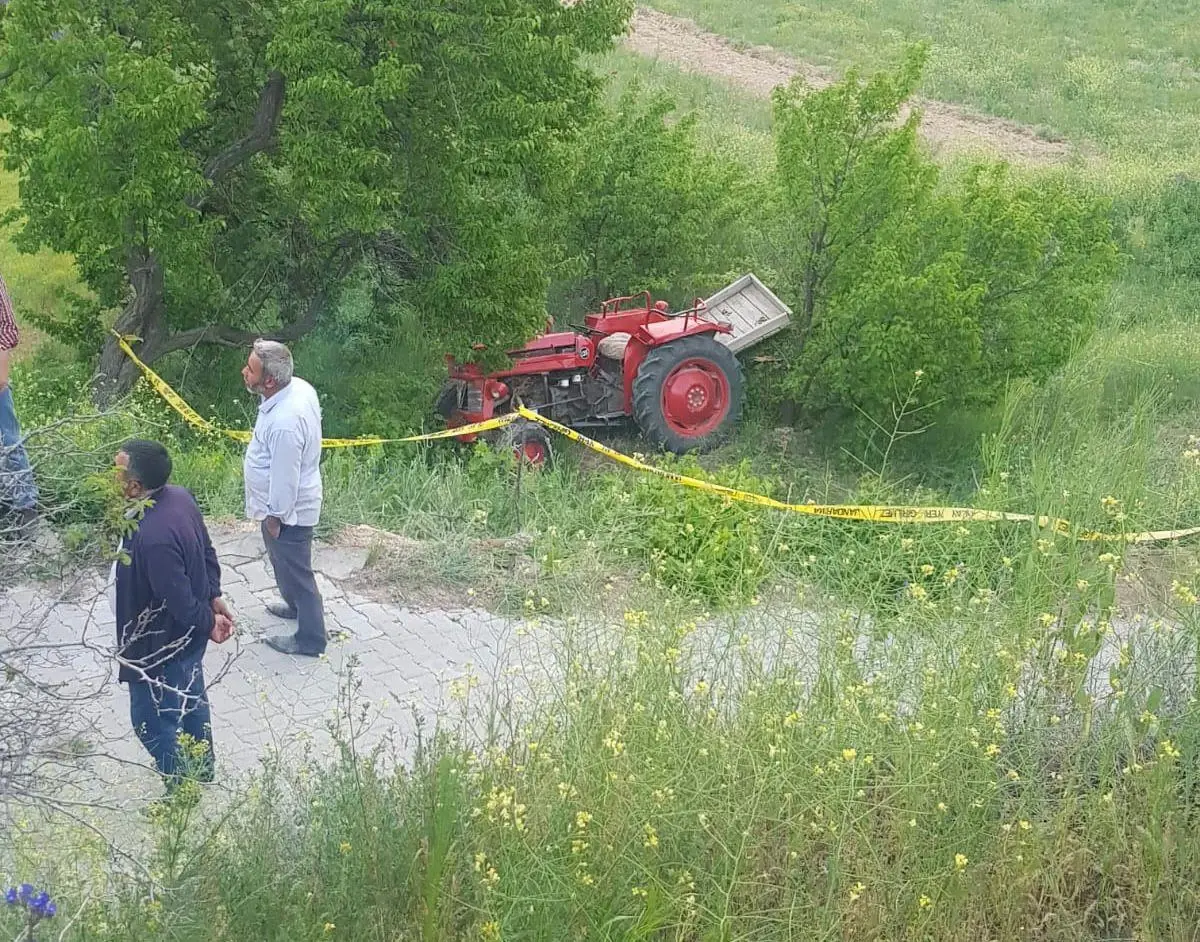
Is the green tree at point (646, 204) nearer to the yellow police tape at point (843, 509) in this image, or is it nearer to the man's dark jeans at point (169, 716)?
the yellow police tape at point (843, 509)

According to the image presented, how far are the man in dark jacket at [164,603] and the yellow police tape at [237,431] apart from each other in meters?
3.86

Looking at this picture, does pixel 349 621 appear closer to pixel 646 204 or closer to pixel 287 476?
pixel 287 476

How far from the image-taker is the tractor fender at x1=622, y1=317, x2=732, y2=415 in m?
11.4

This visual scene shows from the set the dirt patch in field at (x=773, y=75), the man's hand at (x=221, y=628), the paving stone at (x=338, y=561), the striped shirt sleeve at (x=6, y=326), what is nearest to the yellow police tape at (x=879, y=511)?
the paving stone at (x=338, y=561)

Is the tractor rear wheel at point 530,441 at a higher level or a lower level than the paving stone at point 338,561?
higher

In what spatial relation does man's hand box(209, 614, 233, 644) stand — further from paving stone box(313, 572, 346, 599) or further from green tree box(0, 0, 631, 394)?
green tree box(0, 0, 631, 394)

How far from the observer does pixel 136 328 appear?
11.2 meters

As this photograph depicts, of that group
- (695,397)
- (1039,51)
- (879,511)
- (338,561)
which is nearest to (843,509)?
(879,511)

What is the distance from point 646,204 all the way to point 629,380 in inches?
93.2

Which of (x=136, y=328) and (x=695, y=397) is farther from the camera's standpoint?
(x=695, y=397)

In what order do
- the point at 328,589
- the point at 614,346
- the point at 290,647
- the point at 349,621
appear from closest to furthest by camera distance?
the point at 290,647 → the point at 349,621 → the point at 328,589 → the point at 614,346

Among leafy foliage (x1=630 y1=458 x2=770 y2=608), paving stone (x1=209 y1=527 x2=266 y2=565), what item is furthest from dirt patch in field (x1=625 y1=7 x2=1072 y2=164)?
paving stone (x1=209 y1=527 x2=266 y2=565)

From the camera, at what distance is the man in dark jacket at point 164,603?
5180mm

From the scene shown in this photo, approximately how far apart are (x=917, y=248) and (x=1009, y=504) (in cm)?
333
